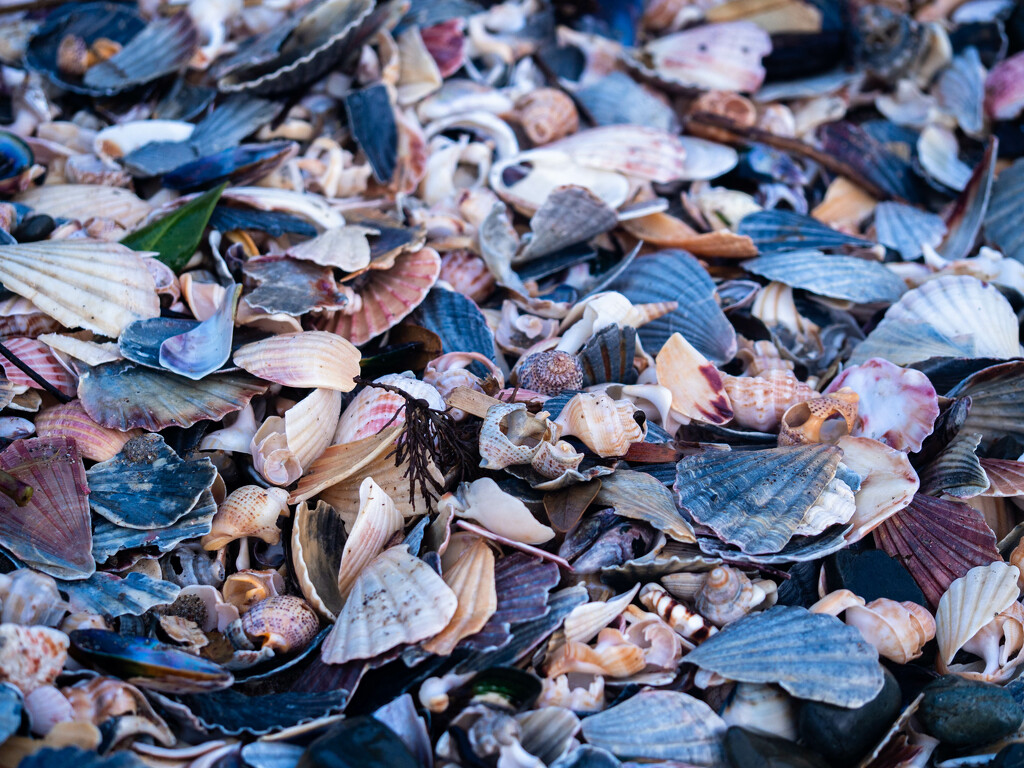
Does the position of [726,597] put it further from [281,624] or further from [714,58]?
[714,58]

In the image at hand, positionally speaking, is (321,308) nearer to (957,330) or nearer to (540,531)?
(540,531)

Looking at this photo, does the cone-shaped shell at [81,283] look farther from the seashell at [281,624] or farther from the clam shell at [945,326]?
the clam shell at [945,326]

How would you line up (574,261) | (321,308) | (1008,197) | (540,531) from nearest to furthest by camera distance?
1. (540,531)
2. (321,308)
3. (574,261)
4. (1008,197)

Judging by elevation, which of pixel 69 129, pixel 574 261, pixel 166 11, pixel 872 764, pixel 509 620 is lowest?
pixel 872 764

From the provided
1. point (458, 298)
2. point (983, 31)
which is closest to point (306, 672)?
point (458, 298)

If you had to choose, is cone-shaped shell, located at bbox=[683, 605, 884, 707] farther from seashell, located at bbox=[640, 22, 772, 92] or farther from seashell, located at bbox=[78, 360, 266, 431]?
seashell, located at bbox=[640, 22, 772, 92]

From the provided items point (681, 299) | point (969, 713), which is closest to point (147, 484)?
point (681, 299)

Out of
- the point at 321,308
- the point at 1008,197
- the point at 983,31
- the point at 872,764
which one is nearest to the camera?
the point at 872,764

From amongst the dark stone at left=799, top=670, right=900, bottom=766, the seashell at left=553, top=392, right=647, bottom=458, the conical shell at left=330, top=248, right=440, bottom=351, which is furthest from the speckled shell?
the conical shell at left=330, top=248, right=440, bottom=351
